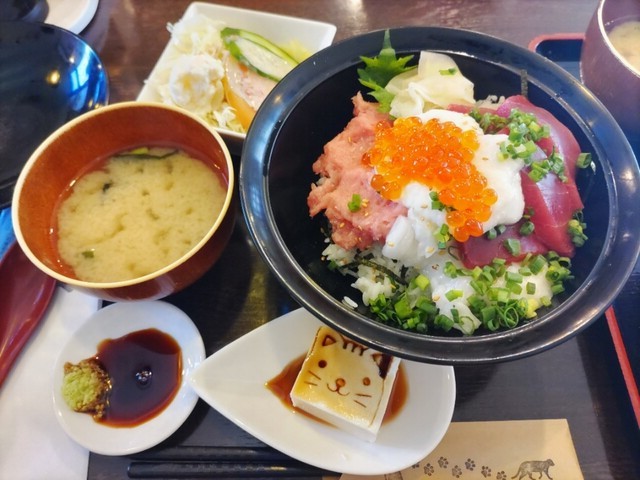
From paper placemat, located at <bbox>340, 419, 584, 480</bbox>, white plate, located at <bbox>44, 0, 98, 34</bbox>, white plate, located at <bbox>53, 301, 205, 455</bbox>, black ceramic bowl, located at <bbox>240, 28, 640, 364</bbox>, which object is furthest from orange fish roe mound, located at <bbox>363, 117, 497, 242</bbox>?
white plate, located at <bbox>44, 0, 98, 34</bbox>

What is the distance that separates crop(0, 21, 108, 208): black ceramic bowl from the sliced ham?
107 cm

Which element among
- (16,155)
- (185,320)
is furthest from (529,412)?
(16,155)

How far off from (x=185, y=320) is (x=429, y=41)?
123 cm

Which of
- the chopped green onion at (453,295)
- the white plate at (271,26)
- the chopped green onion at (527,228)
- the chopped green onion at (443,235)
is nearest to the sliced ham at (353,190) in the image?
the chopped green onion at (443,235)

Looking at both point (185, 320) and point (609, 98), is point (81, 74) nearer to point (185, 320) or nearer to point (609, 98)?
point (185, 320)

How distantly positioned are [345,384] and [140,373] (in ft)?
2.16

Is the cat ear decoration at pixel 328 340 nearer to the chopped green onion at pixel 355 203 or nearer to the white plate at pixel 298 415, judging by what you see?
the white plate at pixel 298 415

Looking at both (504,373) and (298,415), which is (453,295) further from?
(298,415)

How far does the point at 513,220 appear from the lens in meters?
1.33

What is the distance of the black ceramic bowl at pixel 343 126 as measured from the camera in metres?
1.18

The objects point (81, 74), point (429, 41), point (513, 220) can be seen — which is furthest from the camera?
point (81, 74)

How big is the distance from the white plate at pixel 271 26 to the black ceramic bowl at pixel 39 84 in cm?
24

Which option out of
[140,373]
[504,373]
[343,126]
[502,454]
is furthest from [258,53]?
[502,454]

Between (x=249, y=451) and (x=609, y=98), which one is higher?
(x=609, y=98)
